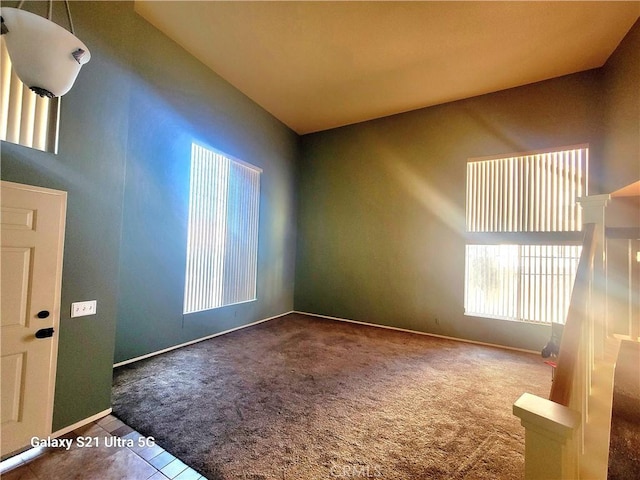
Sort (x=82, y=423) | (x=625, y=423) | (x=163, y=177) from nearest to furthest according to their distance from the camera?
(x=625, y=423) → (x=82, y=423) → (x=163, y=177)

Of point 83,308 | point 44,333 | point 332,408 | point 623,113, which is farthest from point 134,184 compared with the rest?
point 623,113

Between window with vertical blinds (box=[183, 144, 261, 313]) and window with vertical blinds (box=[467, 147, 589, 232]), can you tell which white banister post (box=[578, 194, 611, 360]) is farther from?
window with vertical blinds (box=[183, 144, 261, 313])

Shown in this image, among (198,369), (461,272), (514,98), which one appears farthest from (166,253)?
(514,98)

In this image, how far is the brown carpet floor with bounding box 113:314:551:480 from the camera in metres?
1.72

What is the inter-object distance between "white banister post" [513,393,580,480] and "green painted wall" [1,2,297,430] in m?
2.68

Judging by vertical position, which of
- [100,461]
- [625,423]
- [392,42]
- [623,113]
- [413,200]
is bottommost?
[100,461]

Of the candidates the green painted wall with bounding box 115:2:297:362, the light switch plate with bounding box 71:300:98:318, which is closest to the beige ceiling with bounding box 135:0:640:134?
the green painted wall with bounding box 115:2:297:362

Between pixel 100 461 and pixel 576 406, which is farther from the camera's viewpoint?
pixel 100 461

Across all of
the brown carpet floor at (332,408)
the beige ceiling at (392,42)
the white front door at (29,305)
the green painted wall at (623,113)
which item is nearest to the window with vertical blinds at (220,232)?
the brown carpet floor at (332,408)

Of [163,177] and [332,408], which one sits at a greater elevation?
[163,177]

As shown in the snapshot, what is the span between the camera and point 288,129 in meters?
5.70

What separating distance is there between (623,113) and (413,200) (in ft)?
8.53

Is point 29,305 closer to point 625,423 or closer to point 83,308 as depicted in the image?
point 83,308

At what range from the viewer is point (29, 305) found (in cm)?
175
